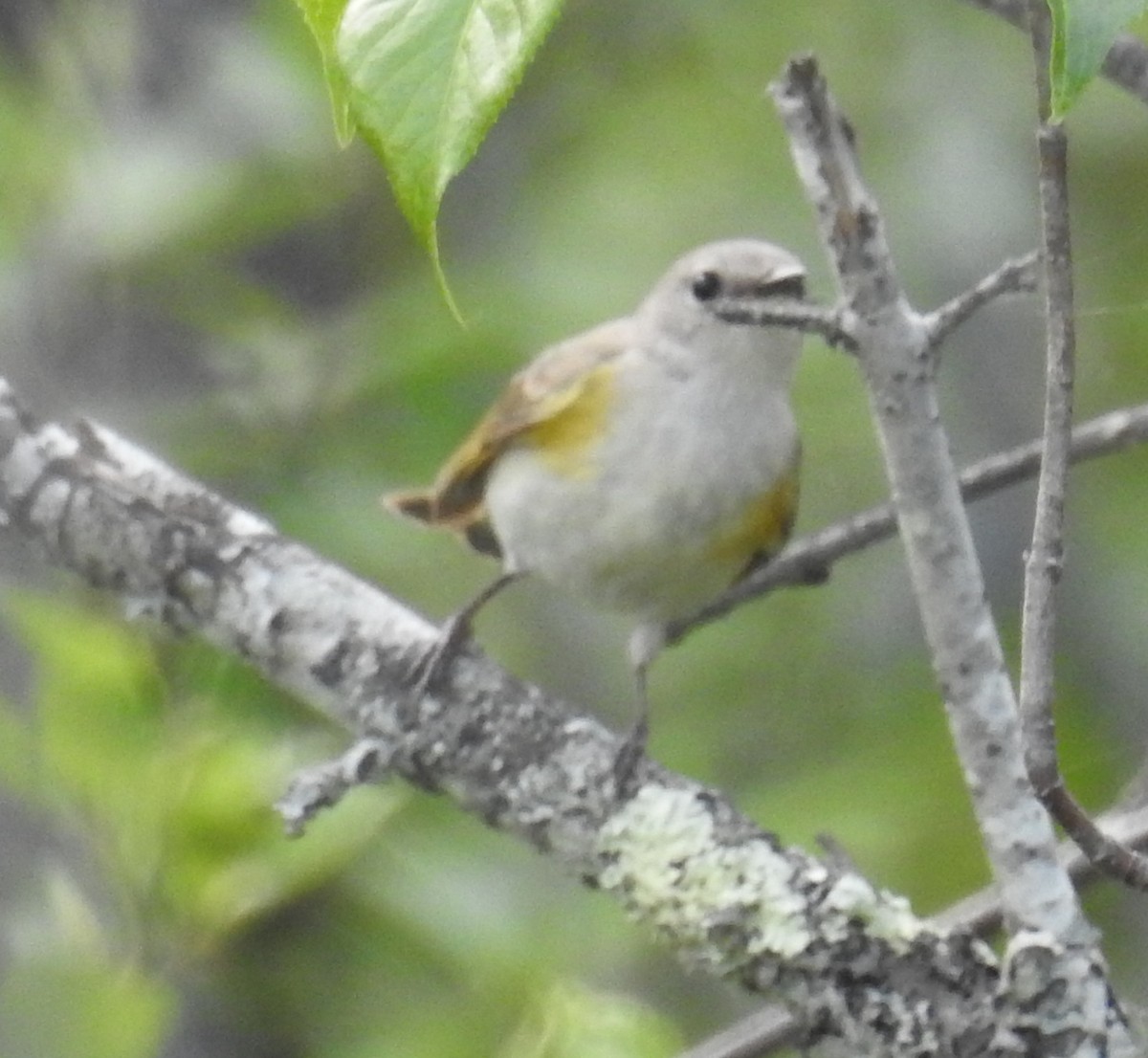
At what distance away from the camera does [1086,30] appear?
3.56 feet

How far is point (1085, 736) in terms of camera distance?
11.0ft

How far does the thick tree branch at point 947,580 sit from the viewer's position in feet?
4.97

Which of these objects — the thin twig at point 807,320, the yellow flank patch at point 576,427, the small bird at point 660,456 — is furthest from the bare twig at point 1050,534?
the yellow flank patch at point 576,427

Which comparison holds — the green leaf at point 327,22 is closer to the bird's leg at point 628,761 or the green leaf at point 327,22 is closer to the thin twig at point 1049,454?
the thin twig at point 1049,454

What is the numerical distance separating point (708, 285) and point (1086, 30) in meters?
1.65

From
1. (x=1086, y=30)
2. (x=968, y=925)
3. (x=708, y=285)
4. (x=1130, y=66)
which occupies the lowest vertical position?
(x=968, y=925)

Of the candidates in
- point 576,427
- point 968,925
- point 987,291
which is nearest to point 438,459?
point 576,427

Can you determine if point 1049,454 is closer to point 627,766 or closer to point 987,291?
point 987,291

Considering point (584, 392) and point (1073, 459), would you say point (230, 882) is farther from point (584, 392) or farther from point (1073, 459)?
point (1073, 459)

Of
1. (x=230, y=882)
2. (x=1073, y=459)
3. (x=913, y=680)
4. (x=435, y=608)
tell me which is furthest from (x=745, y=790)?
(x=1073, y=459)

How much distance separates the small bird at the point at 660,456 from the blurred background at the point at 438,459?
316 mm

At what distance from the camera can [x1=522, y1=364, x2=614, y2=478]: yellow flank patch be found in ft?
9.08

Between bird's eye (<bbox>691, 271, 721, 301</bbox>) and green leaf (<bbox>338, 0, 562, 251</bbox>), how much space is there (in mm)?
1508

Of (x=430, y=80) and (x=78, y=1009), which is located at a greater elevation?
(x=430, y=80)
